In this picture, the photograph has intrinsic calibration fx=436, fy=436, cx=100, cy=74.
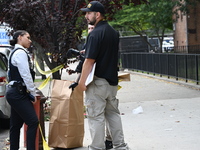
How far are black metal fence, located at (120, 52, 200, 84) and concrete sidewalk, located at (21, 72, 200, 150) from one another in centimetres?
81

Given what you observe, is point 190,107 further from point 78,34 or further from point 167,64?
point 167,64

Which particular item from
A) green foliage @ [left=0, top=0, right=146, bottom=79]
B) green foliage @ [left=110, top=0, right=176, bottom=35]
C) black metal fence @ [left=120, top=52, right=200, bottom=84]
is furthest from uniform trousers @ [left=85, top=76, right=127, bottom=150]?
green foliage @ [left=110, top=0, right=176, bottom=35]

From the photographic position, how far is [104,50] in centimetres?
568

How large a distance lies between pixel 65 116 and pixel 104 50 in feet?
4.09

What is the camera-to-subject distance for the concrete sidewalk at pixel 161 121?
6766 millimetres

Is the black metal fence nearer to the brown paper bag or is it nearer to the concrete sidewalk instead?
the concrete sidewalk

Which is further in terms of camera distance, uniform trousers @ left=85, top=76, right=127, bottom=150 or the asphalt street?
the asphalt street

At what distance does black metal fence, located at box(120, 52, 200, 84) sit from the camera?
15297 mm

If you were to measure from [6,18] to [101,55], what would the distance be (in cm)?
481

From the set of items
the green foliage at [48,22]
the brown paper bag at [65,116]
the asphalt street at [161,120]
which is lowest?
the asphalt street at [161,120]

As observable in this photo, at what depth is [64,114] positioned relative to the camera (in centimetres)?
631

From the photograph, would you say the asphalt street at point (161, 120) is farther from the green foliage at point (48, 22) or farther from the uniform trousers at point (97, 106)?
the green foliage at point (48, 22)

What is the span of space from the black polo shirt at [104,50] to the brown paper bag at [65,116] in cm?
74

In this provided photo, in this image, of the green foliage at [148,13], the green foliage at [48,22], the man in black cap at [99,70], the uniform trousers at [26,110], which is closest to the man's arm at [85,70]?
the man in black cap at [99,70]
